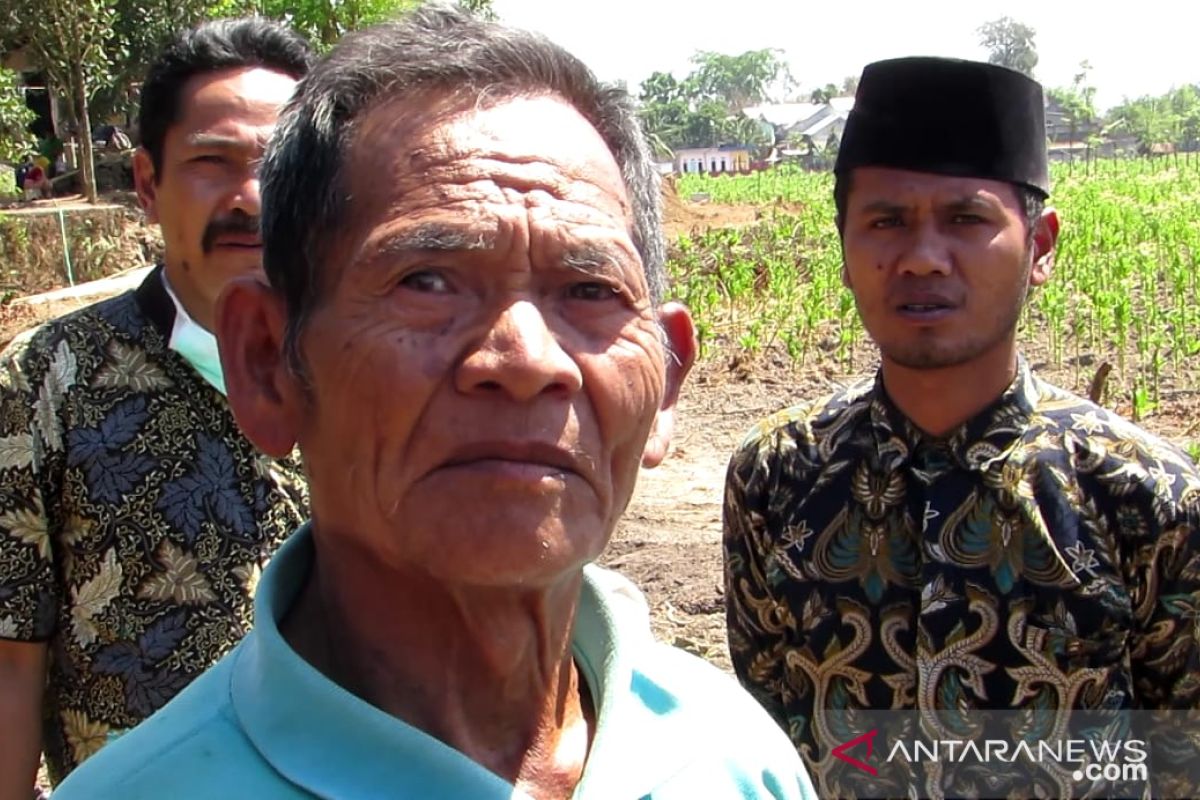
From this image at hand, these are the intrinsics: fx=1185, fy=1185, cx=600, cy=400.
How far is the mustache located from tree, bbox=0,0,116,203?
1895 centimetres

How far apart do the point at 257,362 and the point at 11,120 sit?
19.5 metres

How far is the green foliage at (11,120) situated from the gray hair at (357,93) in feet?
63.0

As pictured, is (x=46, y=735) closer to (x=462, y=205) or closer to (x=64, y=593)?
(x=64, y=593)

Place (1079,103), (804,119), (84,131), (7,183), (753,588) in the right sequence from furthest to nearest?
(804,119) < (1079,103) < (7,183) < (84,131) < (753,588)

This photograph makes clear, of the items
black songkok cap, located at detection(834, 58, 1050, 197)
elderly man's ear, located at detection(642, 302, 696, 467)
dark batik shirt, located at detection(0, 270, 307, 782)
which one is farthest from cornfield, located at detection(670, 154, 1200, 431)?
elderly man's ear, located at detection(642, 302, 696, 467)

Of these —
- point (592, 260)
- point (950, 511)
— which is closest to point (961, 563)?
point (950, 511)

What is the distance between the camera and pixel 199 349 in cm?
226

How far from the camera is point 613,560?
654cm

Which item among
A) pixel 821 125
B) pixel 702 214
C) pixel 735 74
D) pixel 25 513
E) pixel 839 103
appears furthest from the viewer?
pixel 735 74

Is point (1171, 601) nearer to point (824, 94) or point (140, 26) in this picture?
point (140, 26)

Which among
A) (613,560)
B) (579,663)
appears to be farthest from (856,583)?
(613,560)

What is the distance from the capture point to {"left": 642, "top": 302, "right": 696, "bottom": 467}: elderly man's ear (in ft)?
4.83

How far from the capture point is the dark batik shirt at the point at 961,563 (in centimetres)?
229

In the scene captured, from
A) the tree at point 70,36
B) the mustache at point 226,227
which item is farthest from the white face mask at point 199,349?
the tree at point 70,36
